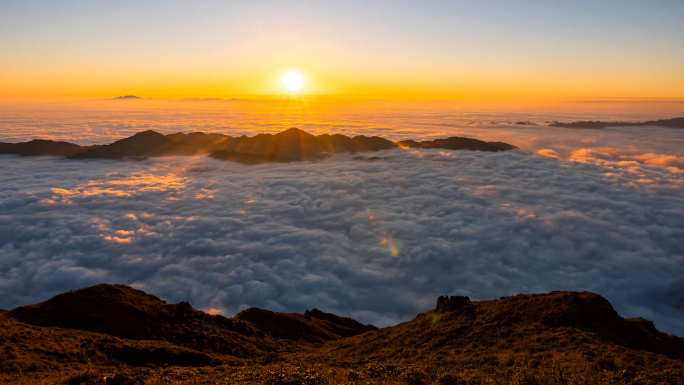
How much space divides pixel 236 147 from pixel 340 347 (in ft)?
334

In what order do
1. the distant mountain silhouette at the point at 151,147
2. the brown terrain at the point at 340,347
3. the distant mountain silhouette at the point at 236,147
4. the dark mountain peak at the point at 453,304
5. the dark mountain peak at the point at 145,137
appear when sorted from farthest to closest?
the dark mountain peak at the point at 145,137 → the distant mountain silhouette at the point at 236,147 → the distant mountain silhouette at the point at 151,147 → the dark mountain peak at the point at 453,304 → the brown terrain at the point at 340,347

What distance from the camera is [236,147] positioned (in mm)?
114062

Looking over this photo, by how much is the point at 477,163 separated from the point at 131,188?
81.8 meters

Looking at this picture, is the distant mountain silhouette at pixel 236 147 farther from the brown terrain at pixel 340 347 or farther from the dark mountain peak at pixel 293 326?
the brown terrain at pixel 340 347

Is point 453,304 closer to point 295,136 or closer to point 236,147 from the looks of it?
point 295,136

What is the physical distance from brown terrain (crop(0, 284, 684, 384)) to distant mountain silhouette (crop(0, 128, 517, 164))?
85.2m

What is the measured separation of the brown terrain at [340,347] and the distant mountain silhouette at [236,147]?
279 ft

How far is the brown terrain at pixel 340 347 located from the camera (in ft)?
36.2

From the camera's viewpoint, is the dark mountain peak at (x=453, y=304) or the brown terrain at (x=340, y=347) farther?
the dark mountain peak at (x=453, y=304)

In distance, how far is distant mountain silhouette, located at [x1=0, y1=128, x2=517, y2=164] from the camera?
105312 mm

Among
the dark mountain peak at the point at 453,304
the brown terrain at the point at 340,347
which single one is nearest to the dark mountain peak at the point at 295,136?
the brown terrain at the point at 340,347

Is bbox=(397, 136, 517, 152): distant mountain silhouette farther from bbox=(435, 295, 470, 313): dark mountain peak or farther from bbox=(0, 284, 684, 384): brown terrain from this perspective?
bbox=(0, 284, 684, 384): brown terrain

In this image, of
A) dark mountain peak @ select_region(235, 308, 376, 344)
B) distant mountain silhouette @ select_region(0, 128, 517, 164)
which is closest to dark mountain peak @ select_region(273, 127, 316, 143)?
distant mountain silhouette @ select_region(0, 128, 517, 164)

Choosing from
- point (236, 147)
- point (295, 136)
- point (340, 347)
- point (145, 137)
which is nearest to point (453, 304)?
point (340, 347)
